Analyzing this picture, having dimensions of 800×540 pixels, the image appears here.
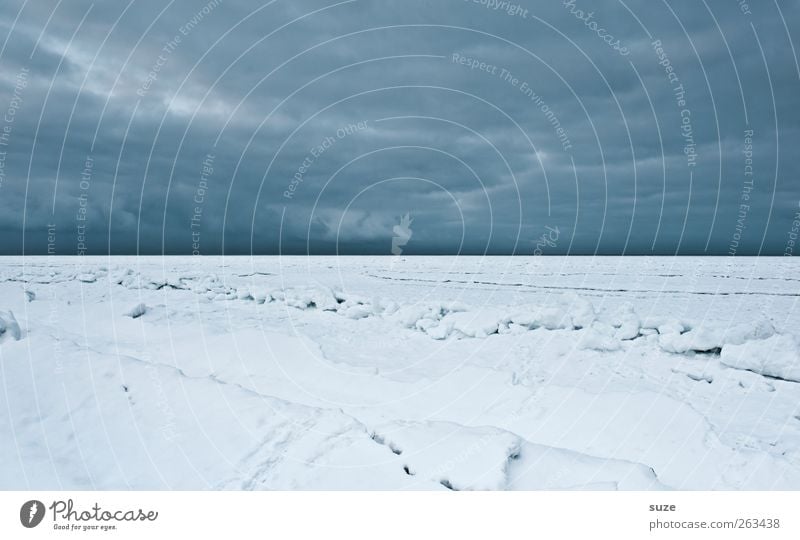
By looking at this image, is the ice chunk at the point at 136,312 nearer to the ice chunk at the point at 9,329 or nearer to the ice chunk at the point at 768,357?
the ice chunk at the point at 9,329

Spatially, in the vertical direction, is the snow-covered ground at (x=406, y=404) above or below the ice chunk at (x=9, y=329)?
below

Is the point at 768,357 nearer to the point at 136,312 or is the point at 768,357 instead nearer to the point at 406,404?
the point at 406,404

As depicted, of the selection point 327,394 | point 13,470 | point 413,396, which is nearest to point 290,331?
point 327,394

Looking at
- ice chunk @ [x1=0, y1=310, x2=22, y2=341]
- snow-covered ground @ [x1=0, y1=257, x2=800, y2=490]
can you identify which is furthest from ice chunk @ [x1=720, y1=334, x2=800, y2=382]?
ice chunk @ [x1=0, y1=310, x2=22, y2=341]

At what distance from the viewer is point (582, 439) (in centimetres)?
473

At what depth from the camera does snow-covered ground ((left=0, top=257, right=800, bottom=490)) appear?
156 inches

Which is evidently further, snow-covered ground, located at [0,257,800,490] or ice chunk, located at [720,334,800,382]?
ice chunk, located at [720,334,800,382]

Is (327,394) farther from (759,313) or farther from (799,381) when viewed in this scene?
(759,313)

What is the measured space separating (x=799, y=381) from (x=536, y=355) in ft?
10.8

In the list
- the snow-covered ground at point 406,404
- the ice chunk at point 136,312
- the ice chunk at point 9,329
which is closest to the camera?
the snow-covered ground at point 406,404

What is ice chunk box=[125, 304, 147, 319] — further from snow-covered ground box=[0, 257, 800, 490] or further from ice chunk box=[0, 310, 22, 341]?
ice chunk box=[0, 310, 22, 341]

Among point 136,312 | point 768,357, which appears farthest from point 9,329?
point 768,357

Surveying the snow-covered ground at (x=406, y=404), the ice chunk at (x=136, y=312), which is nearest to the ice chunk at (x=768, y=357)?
the snow-covered ground at (x=406, y=404)

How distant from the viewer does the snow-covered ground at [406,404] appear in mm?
3967
